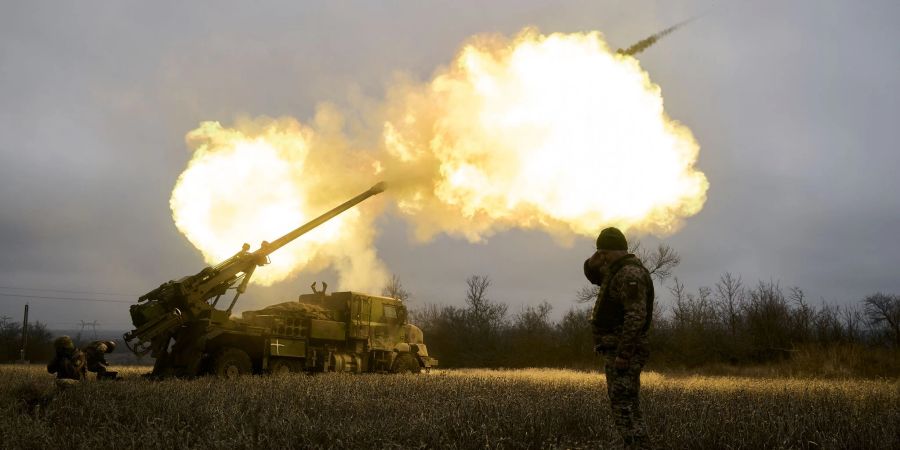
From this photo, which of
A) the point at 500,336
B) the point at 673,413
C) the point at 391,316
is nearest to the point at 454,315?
the point at 500,336

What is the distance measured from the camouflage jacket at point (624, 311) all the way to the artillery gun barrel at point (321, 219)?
1125 centimetres

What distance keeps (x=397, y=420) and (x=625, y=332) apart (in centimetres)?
295

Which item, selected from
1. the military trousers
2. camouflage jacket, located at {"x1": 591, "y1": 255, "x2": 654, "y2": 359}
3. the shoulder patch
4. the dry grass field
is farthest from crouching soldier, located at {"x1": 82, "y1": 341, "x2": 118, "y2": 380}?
the shoulder patch

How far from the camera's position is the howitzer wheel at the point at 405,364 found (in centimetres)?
1912

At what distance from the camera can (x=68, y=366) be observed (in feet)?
37.8

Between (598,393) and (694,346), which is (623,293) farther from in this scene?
(694,346)

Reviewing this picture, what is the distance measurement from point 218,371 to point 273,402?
698cm

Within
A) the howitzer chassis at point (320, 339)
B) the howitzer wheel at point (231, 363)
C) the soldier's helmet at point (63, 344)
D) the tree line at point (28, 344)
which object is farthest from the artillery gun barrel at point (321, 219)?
the tree line at point (28, 344)

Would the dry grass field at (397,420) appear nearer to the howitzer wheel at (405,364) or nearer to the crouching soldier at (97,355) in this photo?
the crouching soldier at (97,355)

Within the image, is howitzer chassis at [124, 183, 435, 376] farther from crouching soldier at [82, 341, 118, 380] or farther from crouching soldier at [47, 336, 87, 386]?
crouching soldier at [47, 336, 87, 386]

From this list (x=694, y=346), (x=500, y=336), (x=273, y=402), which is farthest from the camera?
(x=500, y=336)

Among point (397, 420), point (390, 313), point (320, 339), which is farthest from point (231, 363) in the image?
point (397, 420)

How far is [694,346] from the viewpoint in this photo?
32.9 m

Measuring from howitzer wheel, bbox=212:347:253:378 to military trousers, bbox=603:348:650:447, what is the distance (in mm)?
11371
